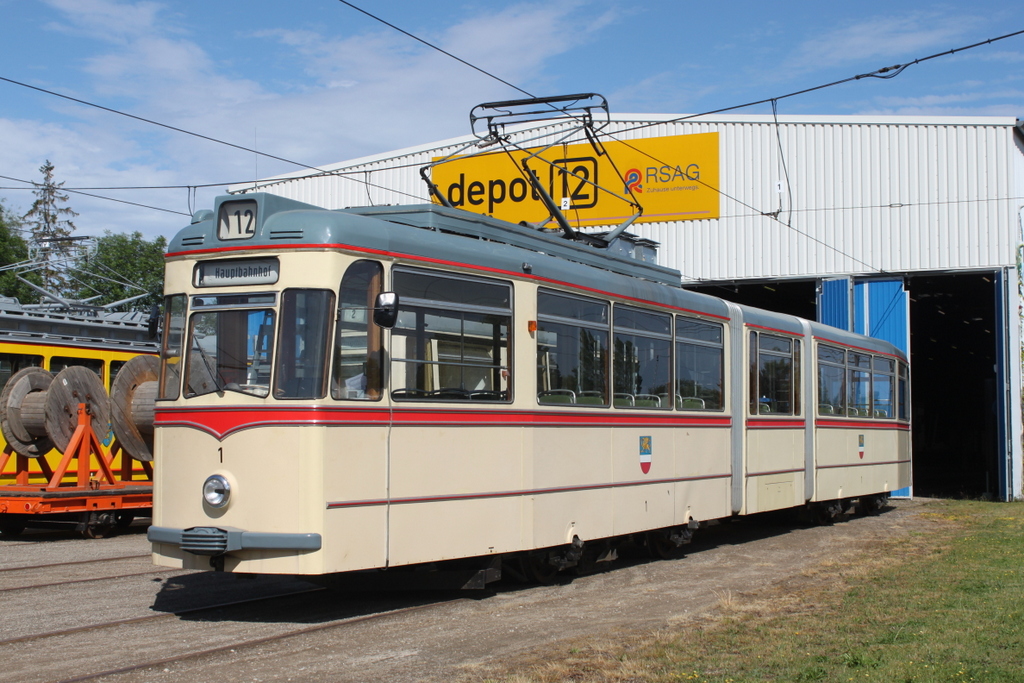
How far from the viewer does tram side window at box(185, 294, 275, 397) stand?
776 cm

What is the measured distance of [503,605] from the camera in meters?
8.80

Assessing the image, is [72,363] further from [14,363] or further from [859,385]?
[859,385]

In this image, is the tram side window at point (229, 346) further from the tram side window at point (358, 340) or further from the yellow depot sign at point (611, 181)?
the yellow depot sign at point (611, 181)

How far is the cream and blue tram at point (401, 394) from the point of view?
7641mm

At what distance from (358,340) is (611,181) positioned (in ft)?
60.7

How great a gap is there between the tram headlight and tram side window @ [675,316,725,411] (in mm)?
5667

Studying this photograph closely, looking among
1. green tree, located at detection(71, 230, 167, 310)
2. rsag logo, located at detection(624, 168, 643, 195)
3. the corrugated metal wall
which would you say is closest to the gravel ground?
the corrugated metal wall

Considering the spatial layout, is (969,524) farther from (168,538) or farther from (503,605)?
(168,538)

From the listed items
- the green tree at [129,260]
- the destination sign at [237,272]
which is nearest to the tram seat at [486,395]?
the destination sign at [237,272]

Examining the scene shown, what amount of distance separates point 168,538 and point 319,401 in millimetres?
1574

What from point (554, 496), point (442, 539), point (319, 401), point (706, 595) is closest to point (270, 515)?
point (319, 401)

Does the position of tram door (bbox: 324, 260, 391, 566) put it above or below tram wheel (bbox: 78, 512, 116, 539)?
above

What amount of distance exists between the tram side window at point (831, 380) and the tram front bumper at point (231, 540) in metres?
10.1

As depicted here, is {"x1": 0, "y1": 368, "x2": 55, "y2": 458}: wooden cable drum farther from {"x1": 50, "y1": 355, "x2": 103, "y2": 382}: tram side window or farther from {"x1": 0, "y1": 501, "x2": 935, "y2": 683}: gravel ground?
{"x1": 0, "y1": 501, "x2": 935, "y2": 683}: gravel ground
